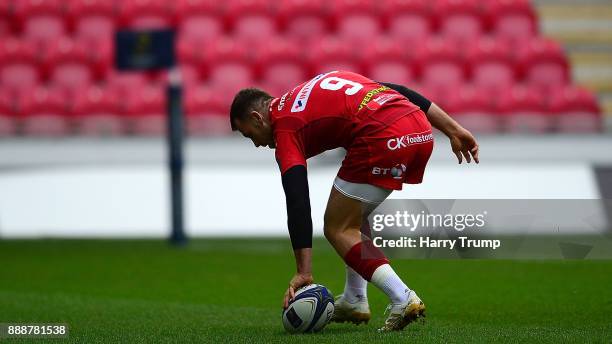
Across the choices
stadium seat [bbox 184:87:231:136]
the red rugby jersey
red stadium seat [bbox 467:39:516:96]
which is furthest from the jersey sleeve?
red stadium seat [bbox 467:39:516:96]

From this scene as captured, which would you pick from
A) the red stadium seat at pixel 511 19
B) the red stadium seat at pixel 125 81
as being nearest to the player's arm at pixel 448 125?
the red stadium seat at pixel 125 81

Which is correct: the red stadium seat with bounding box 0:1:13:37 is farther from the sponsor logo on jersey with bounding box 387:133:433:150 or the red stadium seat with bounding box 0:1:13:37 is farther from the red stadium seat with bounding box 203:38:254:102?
the sponsor logo on jersey with bounding box 387:133:433:150

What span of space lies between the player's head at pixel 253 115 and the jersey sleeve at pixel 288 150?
0.15m

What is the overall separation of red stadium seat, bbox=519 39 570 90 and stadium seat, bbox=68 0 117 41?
6.37 metres

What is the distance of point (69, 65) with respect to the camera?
16.2 m

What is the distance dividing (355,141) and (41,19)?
40.8ft

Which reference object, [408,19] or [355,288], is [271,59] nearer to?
[408,19]

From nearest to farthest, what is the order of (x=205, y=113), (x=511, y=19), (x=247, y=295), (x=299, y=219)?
(x=299, y=219)
(x=247, y=295)
(x=205, y=113)
(x=511, y=19)

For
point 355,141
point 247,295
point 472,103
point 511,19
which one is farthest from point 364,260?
point 511,19

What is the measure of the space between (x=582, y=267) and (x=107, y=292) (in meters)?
4.18

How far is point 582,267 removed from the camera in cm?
962

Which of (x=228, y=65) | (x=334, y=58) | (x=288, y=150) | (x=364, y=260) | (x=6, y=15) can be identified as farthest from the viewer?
(x=6, y=15)

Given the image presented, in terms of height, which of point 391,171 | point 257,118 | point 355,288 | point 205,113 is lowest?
point 205,113

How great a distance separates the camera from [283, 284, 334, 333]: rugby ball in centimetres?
562
